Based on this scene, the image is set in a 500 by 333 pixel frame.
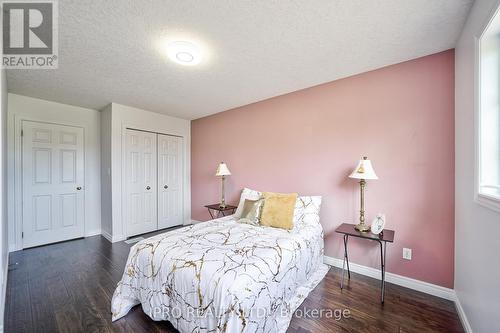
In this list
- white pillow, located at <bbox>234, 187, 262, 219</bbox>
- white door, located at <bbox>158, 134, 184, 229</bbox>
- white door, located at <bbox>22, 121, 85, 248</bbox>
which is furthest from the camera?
white door, located at <bbox>158, 134, 184, 229</bbox>

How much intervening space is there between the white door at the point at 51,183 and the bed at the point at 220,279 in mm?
2692

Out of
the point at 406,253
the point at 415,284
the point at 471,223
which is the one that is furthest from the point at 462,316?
the point at 471,223

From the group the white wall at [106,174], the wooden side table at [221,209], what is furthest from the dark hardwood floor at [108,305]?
the wooden side table at [221,209]

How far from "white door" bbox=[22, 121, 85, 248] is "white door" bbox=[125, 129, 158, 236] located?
0.85 m

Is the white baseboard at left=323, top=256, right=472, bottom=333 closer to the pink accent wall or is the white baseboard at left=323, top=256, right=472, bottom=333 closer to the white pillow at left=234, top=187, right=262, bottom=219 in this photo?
the pink accent wall

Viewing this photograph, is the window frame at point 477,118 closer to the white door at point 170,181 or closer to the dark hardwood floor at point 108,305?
the dark hardwood floor at point 108,305

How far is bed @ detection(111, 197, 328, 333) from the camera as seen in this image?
1.35m

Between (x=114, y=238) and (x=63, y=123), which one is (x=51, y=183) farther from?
(x=114, y=238)

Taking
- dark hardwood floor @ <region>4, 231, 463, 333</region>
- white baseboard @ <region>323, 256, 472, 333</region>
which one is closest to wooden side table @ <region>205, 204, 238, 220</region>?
dark hardwood floor @ <region>4, 231, 463, 333</region>

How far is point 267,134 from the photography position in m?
3.45

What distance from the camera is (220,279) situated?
54.2 inches

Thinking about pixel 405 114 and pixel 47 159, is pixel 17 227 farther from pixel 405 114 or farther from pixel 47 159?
pixel 405 114

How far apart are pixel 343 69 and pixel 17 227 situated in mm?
5079

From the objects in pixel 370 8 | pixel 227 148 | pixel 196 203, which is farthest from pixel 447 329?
pixel 196 203
